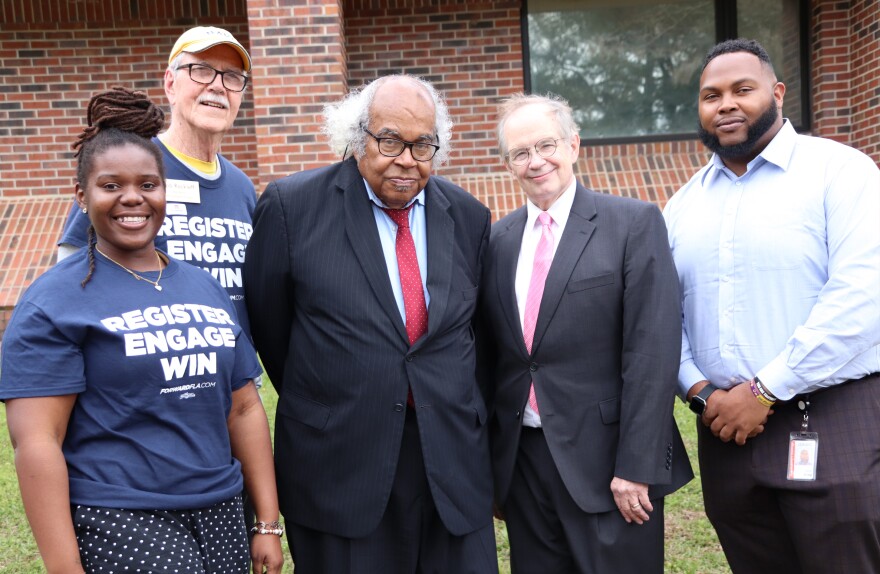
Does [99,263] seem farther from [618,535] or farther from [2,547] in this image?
[2,547]

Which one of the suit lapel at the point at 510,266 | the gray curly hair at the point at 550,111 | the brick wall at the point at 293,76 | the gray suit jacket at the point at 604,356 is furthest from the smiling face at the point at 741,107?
the brick wall at the point at 293,76

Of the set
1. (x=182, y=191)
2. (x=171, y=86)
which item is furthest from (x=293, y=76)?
(x=182, y=191)

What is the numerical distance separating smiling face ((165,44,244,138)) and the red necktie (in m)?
0.74

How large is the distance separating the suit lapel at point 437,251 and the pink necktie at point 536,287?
31cm

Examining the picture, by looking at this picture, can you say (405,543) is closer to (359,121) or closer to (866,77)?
(359,121)

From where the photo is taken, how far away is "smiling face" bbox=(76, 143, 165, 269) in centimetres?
227

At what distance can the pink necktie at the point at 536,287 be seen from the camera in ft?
9.52

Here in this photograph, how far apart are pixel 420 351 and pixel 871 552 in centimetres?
164

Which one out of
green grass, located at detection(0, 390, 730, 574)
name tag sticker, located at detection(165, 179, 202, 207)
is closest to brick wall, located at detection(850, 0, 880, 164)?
green grass, located at detection(0, 390, 730, 574)

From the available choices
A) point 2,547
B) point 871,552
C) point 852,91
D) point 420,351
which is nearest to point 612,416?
point 420,351

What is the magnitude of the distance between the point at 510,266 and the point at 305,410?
2.95ft

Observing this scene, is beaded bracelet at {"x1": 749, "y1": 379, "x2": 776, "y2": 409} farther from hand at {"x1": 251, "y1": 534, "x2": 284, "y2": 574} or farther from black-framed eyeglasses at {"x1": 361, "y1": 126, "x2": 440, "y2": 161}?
hand at {"x1": 251, "y1": 534, "x2": 284, "y2": 574}

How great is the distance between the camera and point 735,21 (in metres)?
8.28

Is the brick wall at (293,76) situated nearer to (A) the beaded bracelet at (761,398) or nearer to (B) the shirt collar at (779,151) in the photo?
(B) the shirt collar at (779,151)
